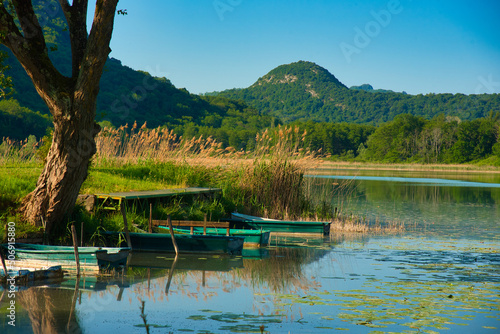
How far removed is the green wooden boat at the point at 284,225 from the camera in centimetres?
1241

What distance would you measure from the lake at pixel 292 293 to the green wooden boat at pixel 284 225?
1061 millimetres

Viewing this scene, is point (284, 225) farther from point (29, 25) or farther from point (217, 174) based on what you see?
point (29, 25)

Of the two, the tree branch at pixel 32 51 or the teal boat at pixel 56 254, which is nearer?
the teal boat at pixel 56 254

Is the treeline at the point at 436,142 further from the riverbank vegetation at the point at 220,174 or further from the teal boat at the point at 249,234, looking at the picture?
Answer: the teal boat at the point at 249,234

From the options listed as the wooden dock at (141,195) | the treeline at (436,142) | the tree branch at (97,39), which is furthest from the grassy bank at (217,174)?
the treeline at (436,142)

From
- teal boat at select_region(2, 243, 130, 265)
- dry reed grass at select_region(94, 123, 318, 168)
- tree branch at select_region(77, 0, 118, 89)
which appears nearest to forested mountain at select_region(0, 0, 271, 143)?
dry reed grass at select_region(94, 123, 318, 168)

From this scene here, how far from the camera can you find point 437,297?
6473 mm

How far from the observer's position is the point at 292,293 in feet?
22.1

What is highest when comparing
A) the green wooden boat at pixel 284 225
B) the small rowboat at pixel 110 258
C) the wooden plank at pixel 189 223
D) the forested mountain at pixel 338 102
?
the forested mountain at pixel 338 102

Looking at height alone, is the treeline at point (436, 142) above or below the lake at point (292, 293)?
above

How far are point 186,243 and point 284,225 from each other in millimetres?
3548

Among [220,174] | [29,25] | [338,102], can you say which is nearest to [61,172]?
[29,25]

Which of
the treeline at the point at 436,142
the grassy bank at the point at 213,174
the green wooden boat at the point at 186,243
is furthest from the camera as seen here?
the treeline at the point at 436,142

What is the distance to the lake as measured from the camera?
208 inches
